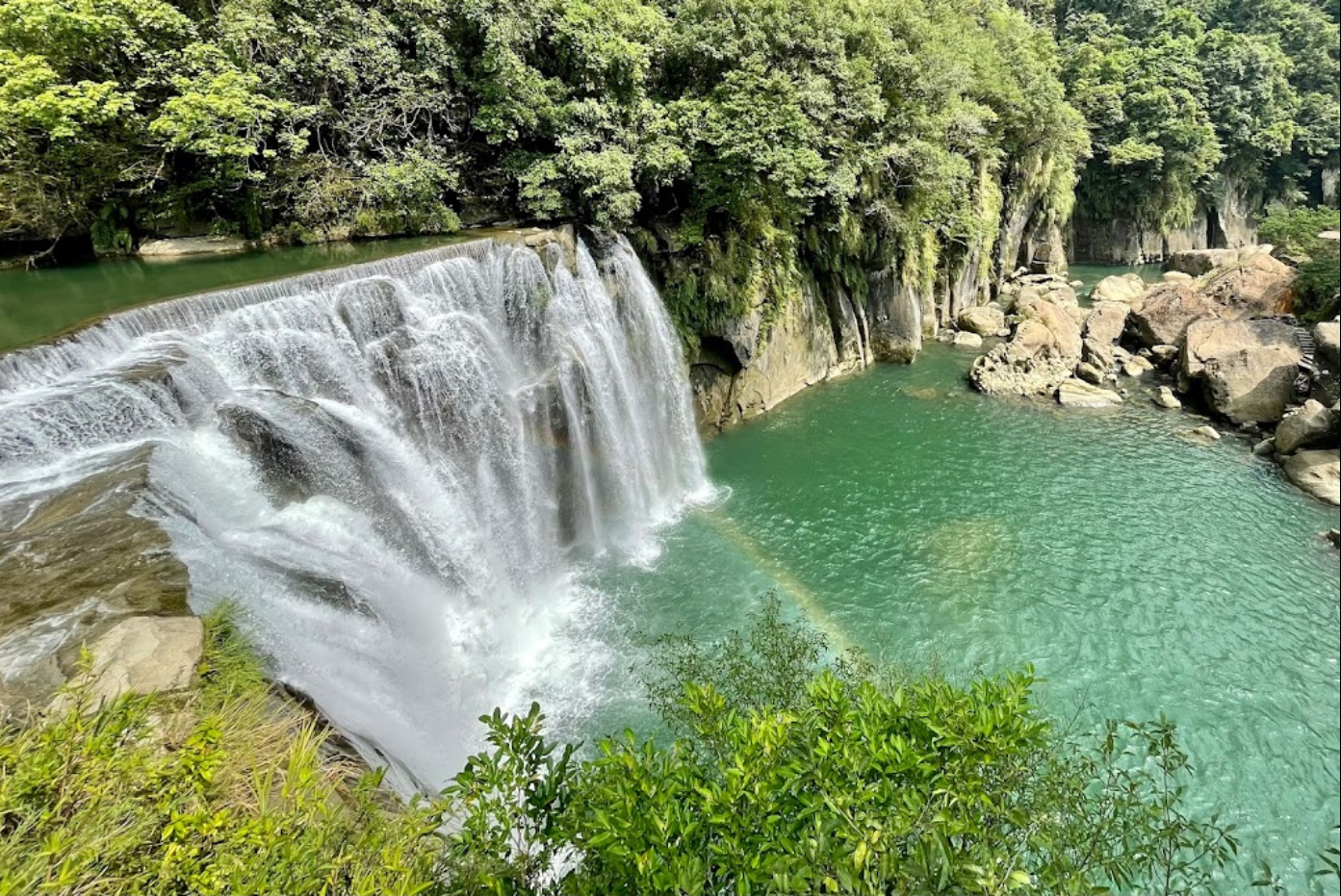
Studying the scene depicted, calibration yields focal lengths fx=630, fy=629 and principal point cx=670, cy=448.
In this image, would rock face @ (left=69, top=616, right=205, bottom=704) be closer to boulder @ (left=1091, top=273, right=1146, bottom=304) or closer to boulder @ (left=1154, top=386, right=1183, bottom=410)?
boulder @ (left=1154, top=386, right=1183, bottom=410)

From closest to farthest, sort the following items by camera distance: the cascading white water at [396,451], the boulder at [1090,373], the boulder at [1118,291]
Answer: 1. the cascading white water at [396,451]
2. the boulder at [1090,373]
3. the boulder at [1118,291]

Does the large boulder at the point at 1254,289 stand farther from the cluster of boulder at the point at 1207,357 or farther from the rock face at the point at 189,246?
the rock face at the point at 189,246

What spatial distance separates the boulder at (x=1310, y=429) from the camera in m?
13.1

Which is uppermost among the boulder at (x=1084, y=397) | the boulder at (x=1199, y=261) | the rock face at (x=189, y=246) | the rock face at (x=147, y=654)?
the rock face at (x=189, y=246)

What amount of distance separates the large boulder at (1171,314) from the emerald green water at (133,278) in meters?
20.5

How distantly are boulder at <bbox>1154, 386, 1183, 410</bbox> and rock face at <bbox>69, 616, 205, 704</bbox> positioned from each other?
20053mm

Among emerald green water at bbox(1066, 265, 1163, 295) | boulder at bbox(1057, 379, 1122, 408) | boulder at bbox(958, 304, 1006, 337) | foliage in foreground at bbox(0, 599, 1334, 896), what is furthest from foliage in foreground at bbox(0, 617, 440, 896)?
emerald green water at bbox(1066, 265, 1163, 295)

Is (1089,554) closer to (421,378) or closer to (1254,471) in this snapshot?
(1254,471)

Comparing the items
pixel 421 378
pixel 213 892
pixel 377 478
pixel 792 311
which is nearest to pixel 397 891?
pixel 213 892

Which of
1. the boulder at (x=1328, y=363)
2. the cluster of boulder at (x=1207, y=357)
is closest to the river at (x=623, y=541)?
the cluster of boulder at (x=1207, y=357)

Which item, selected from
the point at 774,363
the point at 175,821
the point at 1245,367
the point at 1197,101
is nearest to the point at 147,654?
the point at 175,821

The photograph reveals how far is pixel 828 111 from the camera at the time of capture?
1429 centimetres

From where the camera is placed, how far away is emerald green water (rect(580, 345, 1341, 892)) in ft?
24.8

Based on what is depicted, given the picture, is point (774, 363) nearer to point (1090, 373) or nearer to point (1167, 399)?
point (1090, 373)
